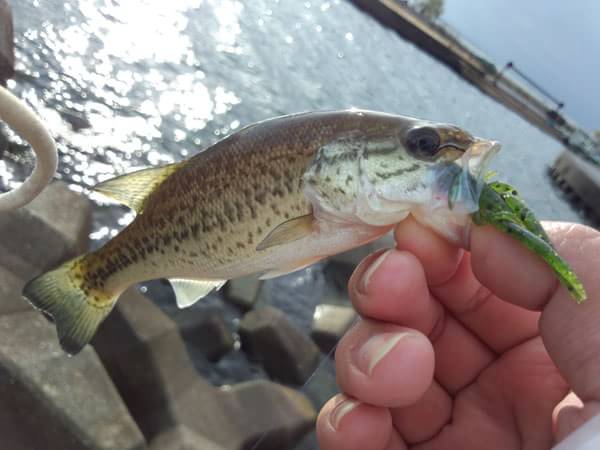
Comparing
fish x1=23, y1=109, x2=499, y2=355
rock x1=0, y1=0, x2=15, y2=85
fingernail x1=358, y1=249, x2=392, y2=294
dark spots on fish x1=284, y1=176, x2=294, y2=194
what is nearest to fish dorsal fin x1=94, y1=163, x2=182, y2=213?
fish x1=23, y1=109, x2=499, y2=355

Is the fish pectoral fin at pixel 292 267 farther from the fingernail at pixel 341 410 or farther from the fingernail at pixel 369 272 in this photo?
the fingernail at pixel 341 410

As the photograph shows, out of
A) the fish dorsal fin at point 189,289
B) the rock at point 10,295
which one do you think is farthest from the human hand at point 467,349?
the rock at point 10,295

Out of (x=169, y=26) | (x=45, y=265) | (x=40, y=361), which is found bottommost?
(x=169, y=26)

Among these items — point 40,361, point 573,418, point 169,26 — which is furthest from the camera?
point 169,26

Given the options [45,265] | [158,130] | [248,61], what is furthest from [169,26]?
[45,265]

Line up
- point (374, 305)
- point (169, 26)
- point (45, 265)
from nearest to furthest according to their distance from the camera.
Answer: point (374, 305) → point (45, 265) → point (169, 26)

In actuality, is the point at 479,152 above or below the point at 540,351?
above

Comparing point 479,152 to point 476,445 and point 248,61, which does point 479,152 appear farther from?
point 248,61
